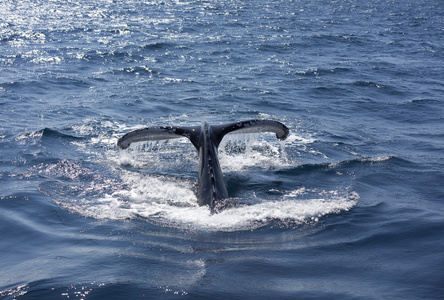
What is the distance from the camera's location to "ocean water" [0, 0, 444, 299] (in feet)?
19.4

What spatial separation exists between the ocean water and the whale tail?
11.4 inches

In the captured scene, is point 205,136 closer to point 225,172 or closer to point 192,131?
point 192,131

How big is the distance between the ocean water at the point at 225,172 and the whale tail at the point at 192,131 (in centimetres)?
29

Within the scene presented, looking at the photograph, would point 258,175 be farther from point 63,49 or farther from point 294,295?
point 63,49

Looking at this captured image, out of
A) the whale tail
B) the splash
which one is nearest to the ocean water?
the splash

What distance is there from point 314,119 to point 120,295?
10509 millimetres

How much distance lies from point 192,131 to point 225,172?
131 centimetres

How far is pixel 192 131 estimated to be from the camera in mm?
9789

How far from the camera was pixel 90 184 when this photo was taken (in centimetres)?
971

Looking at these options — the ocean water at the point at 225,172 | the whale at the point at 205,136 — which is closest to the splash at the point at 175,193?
the ocean water at the point at 225,172

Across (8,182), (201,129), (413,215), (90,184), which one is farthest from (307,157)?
(8,182)

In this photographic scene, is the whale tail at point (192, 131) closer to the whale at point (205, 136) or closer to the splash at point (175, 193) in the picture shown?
the whale at point (205, 136)

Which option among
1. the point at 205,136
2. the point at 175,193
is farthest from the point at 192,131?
the point at 175,193

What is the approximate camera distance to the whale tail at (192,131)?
9.57 metres
